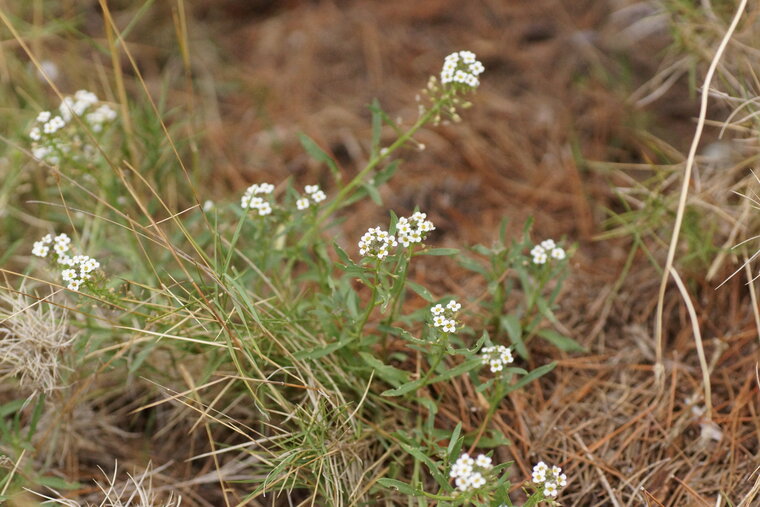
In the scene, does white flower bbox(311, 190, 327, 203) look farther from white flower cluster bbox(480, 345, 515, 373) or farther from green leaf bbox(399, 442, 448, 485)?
green leaf bbox(399, 442, 448, 485)

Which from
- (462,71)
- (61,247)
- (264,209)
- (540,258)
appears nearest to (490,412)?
(540,258)

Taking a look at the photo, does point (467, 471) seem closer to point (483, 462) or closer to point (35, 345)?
point (483, 462)

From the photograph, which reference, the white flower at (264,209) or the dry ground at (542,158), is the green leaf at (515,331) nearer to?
the dry ground at (542,158)

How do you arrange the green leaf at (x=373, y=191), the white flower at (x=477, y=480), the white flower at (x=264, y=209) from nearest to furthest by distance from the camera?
the white flower at (x=477, y=480) < the white flower at (x=264, y=209) < the green leaf at (x=373, y=191)

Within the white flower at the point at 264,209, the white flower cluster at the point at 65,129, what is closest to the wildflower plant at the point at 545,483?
the white flower at the point at 264,209

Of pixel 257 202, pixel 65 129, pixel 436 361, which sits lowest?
pixel 436 361

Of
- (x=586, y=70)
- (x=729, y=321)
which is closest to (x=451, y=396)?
(x=729, y=321)
